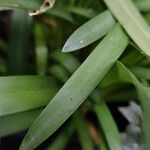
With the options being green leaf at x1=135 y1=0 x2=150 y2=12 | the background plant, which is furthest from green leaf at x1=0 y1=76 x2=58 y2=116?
green leaf at x1=135 y1=0 x2=150 y2=12

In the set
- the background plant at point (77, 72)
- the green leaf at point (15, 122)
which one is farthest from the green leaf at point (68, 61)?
the green leaf at point (15, 122)

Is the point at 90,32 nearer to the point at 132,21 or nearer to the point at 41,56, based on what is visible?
the point at 132,21

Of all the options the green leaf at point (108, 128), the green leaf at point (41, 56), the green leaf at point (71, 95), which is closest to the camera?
the green leaf at point (71, 95)

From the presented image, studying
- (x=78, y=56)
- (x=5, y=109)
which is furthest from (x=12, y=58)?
(x=5, y=109)

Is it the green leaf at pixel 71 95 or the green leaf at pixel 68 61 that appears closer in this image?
the green leaf at pixel 71 95

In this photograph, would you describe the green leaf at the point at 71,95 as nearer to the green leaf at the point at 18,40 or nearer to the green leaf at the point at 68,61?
the green leaf at the point at 68,61

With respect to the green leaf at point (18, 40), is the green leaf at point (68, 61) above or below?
below

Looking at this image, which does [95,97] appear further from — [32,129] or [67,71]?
[32,129]
